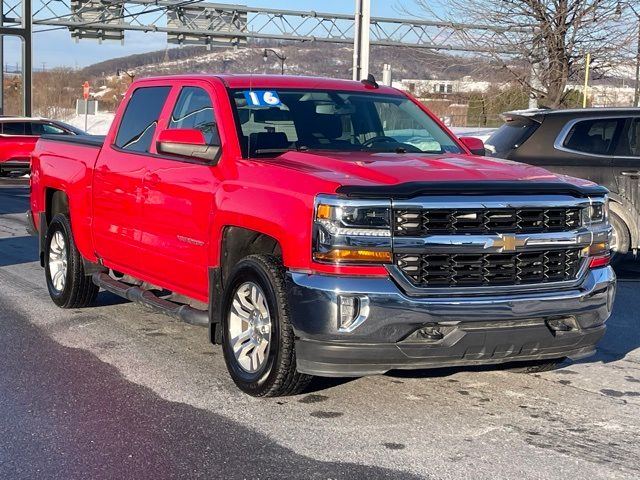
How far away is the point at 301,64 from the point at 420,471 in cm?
5715

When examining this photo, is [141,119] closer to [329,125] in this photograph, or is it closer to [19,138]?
[329,125]

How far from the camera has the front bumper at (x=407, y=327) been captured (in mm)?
4902

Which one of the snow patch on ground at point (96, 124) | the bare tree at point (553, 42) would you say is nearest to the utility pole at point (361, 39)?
the bare tree at point (553, 42)

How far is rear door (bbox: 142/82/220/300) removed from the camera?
6043 mm

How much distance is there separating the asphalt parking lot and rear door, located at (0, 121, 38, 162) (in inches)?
805

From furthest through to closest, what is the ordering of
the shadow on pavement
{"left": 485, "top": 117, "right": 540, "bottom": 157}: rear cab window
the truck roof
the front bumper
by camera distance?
the shadow on pavement < {"left": 485, "top": 117, "right": 540, "bottom": 157}: rear cab window < the truck roof < the front bumper

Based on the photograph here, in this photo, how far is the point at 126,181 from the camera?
701cm

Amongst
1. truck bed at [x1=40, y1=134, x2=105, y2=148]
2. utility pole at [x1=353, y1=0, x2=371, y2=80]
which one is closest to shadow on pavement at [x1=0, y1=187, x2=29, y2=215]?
utility pole at [x1=353, y1=0, x2=371, y2=80]

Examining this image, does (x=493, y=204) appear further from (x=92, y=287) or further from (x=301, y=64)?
(x=301, y=64)

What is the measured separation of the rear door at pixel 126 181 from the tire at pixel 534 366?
8.82 ft

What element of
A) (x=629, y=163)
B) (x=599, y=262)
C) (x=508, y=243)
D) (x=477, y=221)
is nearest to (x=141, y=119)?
(x=477, y=221)

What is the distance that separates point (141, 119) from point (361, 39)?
41.0 ft

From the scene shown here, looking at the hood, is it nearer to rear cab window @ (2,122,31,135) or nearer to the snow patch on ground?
rear cab window @ (2,122,31,135)

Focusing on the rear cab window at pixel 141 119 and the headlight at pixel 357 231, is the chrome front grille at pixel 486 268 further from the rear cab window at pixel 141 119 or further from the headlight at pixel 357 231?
the rear cab window at pixel 141 119
